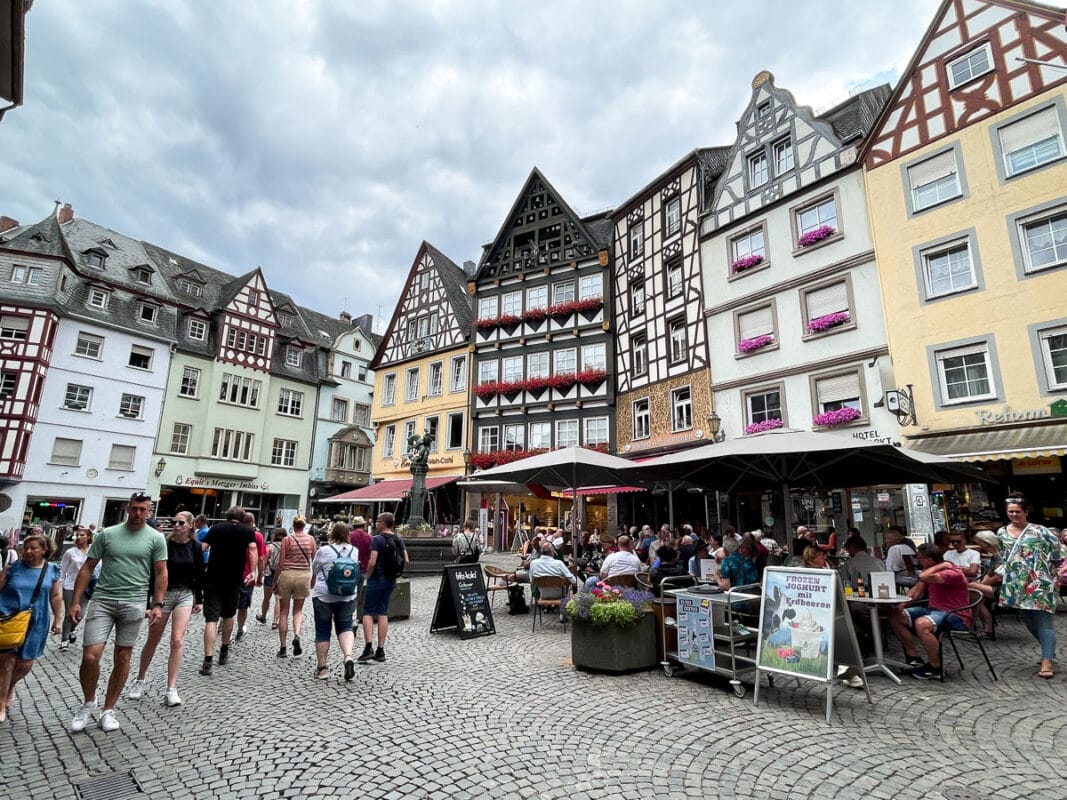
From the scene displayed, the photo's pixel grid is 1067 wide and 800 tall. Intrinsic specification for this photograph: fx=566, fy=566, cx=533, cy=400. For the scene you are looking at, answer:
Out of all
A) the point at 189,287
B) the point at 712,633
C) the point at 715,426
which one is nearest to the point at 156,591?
the point at 712,633

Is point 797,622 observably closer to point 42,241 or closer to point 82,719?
point 82,719

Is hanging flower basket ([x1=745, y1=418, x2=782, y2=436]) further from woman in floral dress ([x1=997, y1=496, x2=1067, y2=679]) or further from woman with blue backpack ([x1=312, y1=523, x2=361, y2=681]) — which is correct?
woman with blue backpack ([x1=312, y1=523, x2=361, y2=681])

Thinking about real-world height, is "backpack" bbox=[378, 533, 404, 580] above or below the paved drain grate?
above

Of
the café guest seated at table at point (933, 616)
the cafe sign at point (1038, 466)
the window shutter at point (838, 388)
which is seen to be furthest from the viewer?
the window shutter at point (838, 388)

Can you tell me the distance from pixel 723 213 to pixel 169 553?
20.0 meters

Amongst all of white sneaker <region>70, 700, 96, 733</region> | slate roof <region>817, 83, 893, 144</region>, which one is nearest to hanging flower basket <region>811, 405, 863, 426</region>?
slate roof <region>817, 83, 893, 144</region>

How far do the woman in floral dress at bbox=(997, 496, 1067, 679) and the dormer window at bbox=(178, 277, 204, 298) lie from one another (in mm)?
37948

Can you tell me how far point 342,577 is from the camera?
6375mm

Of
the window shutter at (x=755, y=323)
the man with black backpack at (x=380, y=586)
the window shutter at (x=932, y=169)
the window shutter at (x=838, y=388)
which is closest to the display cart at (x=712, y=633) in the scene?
the man with black backpack at (x=380, y=586)

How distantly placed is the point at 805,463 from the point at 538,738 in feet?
19.0

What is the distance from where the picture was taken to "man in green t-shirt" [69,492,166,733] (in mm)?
4812

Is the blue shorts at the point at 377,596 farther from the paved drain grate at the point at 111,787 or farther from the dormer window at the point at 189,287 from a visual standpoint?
the dormer window at the point at 189,287

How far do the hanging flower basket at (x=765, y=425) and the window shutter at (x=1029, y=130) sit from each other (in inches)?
346

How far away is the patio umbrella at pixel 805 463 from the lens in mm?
7207
